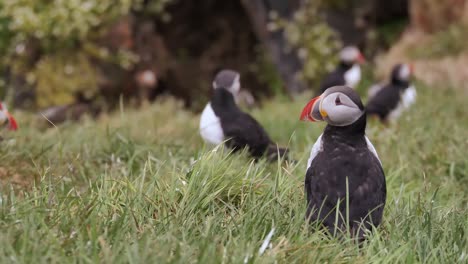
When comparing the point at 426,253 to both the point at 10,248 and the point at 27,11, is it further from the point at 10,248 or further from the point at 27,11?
the point at 27,11

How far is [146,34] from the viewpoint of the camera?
13.2 meters

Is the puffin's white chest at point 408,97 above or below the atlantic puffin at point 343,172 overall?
below

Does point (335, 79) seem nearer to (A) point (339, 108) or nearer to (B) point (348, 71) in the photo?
(B) point (348, 71)

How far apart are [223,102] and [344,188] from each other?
2.41 m

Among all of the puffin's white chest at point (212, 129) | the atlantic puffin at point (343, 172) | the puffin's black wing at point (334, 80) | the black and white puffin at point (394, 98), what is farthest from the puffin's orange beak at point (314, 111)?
the puffin's black wing at point (334, 80)

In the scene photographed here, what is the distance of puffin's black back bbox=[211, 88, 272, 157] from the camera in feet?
18.4

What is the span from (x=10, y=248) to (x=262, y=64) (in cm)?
1386

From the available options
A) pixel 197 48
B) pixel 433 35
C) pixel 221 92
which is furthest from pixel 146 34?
pixel 221 92

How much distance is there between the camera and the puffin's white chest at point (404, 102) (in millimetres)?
8555

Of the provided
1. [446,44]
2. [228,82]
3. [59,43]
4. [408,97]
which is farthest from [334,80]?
[228,82]

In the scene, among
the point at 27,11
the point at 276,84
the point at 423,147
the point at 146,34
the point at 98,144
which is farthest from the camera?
the point at 276,84

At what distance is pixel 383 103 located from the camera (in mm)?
8586

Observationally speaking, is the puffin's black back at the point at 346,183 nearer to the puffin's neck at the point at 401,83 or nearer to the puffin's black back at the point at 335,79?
the puffin's neck at the point at 401,83

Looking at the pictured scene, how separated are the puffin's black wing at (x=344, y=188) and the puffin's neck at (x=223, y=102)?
2137mm
